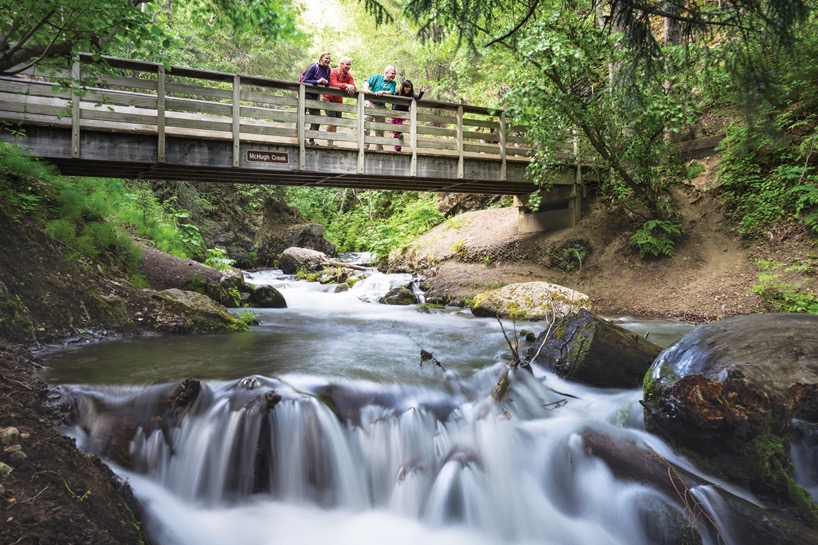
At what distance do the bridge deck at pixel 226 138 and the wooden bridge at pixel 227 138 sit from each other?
0.06 ft

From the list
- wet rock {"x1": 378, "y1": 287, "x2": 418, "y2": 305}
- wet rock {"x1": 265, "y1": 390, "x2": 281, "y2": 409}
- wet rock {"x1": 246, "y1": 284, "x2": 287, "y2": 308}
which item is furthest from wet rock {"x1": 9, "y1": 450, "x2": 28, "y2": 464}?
wet rock {"x1": 378, "y1": 287, "x2": 418, "y2": 305}

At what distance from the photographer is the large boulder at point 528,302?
9547 mm

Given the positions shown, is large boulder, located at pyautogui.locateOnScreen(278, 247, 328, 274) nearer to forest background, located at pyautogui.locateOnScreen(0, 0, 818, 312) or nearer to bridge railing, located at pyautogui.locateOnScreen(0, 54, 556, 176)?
forest background, located at pyautogui.locateOnScreen(0, 0, 818, 312)

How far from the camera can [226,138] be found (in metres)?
9.06

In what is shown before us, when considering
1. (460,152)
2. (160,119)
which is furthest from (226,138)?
(460,152)

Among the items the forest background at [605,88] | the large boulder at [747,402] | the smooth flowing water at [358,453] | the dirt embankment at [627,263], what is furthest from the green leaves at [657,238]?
the large boulder at [747,402]

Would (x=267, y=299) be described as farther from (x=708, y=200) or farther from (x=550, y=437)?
(x=708, y=200)

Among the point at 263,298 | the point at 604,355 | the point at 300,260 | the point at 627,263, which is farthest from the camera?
the point at 300,260

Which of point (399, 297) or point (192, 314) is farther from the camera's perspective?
point (399, 297)

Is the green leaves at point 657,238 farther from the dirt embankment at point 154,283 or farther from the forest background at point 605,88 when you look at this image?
the dirt embankment at point 154,283

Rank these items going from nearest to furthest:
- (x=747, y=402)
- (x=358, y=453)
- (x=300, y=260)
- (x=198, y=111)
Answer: (x=747, y=402)
(x=358, y=453)
(x=198, y=111)
(x=300, y=260)

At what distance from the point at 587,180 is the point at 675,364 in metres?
9.85

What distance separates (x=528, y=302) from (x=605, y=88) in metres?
4.70

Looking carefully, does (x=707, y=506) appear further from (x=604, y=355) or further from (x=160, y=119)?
(x=160, y=119)
